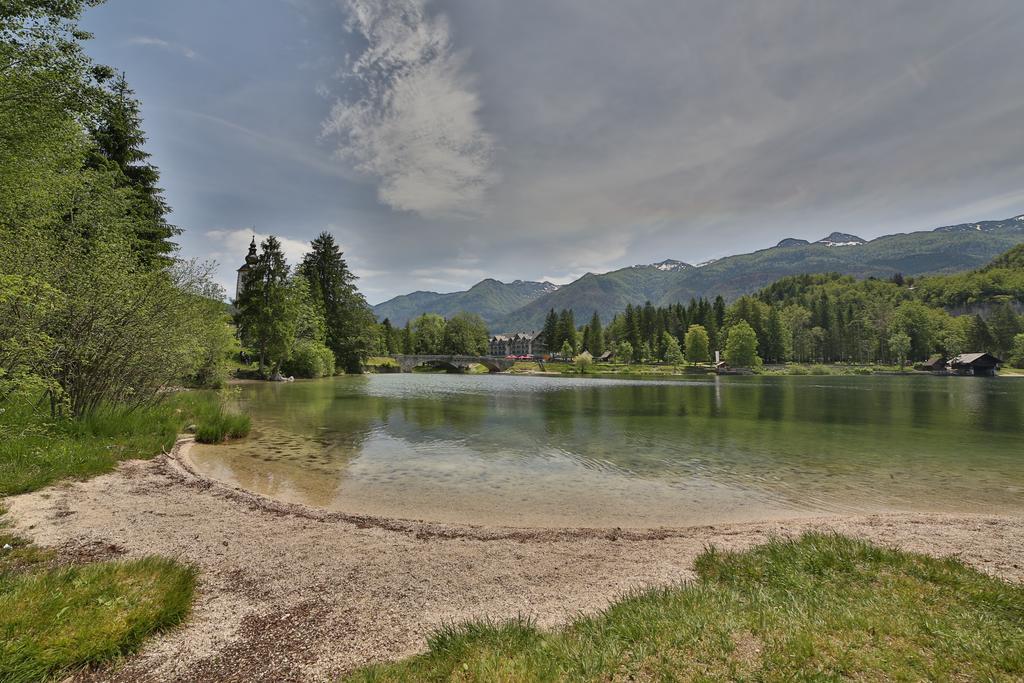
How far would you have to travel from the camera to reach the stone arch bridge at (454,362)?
119938 millimetres

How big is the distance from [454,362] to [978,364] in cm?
13363

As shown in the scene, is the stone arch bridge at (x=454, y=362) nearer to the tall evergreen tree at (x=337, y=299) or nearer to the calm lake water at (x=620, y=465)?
the tall evergreen tree at (x=337, y=299)

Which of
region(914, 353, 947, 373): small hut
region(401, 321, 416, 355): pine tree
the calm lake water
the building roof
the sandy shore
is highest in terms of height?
region(401, 321, 416, 355): pine tree

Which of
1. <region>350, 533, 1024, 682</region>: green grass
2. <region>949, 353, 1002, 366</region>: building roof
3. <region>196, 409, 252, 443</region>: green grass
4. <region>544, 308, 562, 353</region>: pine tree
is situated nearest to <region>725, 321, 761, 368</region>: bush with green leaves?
<region>949, 353, 1002, 366</region>: building roof

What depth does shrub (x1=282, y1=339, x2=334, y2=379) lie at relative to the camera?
6794 centimetres

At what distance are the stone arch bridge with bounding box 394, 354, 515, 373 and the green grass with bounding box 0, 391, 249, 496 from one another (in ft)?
324

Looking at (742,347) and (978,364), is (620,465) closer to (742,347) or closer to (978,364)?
(742,347)

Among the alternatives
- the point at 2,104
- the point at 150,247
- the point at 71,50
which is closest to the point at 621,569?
the point at 2,104

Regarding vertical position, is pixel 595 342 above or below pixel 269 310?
below

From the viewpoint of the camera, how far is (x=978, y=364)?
117 m

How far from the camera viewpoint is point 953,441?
23750 millimetres

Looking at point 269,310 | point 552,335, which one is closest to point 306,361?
point 269,310

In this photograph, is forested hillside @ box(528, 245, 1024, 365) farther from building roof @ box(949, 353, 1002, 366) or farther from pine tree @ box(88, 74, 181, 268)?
pine tree @ box(88, 74, 181, 268)

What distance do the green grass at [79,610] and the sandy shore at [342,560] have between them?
277 millimetres
